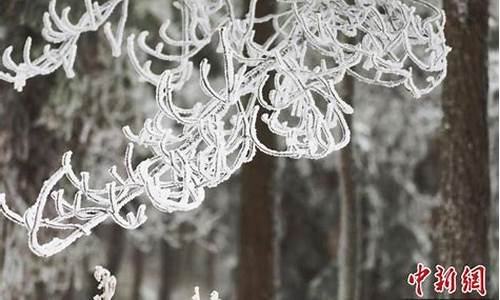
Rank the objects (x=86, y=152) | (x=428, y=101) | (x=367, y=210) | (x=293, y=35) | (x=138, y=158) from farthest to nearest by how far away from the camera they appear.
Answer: (x=367, y=210)
(x=138, y=158)
(x=428, y=101)
(x=86, y=152)
(x=293, y=35)

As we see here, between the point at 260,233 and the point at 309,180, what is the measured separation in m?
4.15

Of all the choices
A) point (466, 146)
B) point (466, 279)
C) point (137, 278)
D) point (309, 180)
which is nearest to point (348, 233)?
point (466, 279)

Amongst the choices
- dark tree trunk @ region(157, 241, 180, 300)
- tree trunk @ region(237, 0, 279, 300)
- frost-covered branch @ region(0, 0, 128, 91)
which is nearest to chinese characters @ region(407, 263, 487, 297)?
tree trunk @ region(237, 0, 279, 300)

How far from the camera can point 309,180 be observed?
8727mm

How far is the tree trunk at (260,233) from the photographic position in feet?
15.1

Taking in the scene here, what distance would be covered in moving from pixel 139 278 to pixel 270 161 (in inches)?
234

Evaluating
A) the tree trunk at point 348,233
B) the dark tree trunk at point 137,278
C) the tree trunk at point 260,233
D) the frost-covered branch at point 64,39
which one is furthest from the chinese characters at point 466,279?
the dark tree trunk at point 137,278

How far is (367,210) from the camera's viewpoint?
824 cm

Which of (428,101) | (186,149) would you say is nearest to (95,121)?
(428,101)

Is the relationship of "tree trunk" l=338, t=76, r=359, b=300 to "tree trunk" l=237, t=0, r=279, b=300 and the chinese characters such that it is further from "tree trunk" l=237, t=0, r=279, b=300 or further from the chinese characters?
the chinese characters

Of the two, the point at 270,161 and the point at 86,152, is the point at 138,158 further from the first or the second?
the point at 270,161

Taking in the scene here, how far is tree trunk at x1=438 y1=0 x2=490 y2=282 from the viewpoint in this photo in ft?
12.3

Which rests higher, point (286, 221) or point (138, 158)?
point (138, 158)

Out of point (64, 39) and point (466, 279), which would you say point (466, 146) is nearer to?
point (466, 279)
